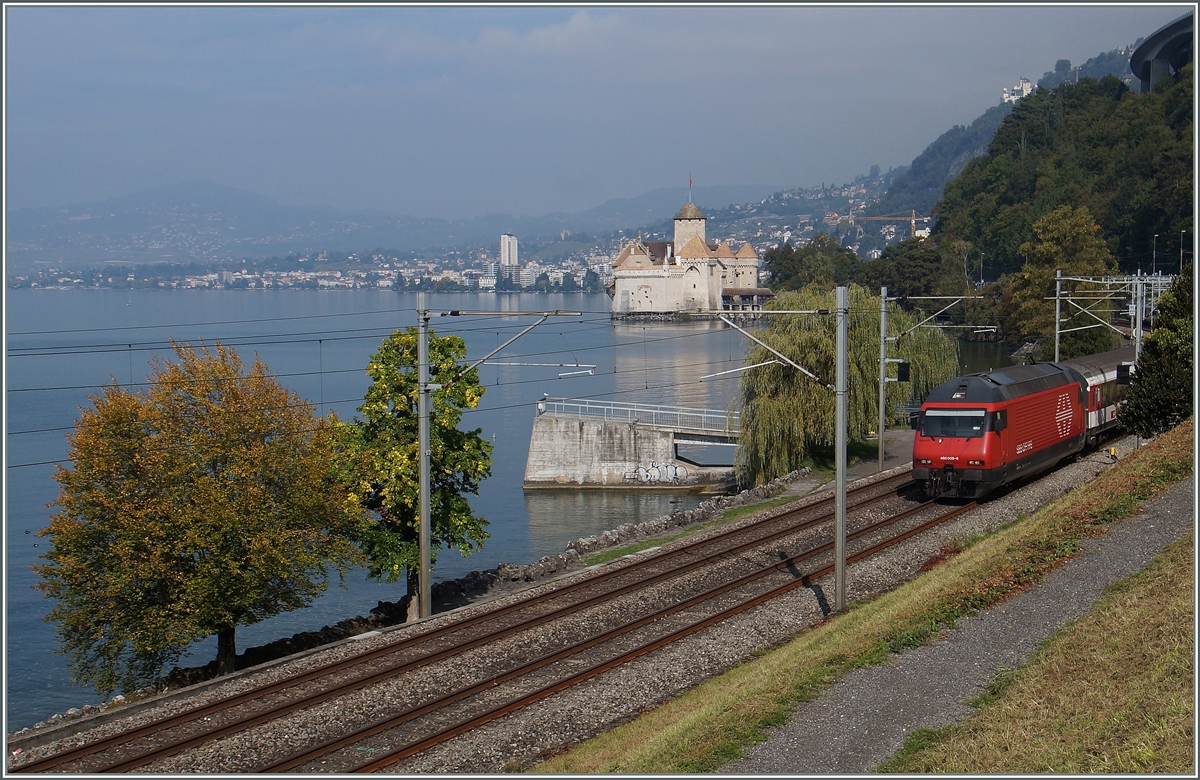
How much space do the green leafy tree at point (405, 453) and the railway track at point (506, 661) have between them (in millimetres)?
4621

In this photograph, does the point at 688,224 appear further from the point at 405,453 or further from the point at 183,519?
the point at 183,519

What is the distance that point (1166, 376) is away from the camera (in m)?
30.0

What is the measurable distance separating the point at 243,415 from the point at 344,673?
748 cm

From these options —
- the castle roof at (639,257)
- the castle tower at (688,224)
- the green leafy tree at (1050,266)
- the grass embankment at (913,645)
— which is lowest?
the grass embankment at (913,645)

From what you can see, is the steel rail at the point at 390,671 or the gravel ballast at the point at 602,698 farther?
the steel rail at the point at 390,671

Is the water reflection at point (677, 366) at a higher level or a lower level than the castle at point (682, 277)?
lower

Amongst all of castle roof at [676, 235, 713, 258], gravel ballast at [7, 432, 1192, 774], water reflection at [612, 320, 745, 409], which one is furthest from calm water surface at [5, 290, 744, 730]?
castle roof at [676, 235, 713, 258]

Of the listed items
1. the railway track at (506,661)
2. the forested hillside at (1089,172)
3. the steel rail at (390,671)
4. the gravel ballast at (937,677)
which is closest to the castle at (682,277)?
the forested hillside at (1089,172)

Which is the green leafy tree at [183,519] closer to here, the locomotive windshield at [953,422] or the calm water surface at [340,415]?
the calm water surface at [340,415]

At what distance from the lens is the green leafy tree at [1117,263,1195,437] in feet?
96.5

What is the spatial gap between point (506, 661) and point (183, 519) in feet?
24.9

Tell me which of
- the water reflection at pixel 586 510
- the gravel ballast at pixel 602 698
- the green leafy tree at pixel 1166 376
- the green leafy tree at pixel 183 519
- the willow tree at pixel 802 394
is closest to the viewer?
the gravel ballast at pixel 602 698

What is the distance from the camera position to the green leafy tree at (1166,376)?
2941 centimetres

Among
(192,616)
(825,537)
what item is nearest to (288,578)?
(192,616)
